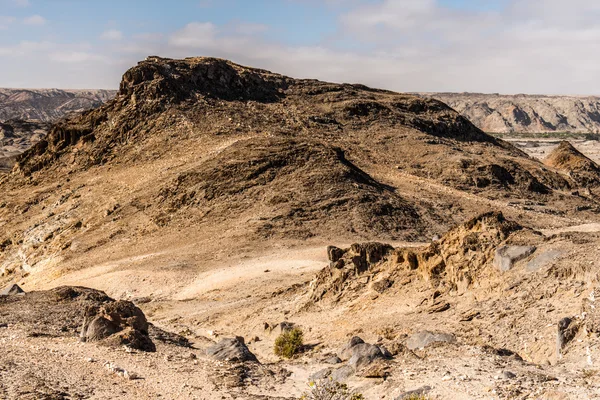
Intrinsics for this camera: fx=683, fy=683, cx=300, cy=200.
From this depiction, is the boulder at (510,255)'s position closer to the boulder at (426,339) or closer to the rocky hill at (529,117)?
the boulder at (426,339)

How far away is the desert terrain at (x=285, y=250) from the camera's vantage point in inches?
373

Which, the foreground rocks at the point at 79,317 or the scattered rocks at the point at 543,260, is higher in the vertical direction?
the scattered rocks at the point at 543,260

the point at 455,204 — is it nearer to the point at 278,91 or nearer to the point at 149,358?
the point at 278,91

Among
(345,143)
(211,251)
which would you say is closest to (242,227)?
(211,251)

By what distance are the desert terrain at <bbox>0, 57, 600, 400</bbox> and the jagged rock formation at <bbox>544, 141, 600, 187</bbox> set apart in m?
0.26

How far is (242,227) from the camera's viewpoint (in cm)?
2539

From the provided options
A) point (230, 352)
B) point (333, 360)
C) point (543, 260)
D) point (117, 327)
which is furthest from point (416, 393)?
point (117, 327)

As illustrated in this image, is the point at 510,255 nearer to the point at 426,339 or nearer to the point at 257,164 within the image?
the point at 426,339

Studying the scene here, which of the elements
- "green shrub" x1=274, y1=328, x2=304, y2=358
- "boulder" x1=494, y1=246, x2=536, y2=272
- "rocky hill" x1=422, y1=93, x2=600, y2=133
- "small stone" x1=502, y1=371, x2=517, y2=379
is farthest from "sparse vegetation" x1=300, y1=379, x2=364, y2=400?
"rocky hill" x1=422, y1=93, x2=600, y2=133

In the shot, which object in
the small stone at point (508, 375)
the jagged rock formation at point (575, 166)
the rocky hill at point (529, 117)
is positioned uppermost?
the rocky hill at point (529, 117)

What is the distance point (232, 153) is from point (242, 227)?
17.7ft

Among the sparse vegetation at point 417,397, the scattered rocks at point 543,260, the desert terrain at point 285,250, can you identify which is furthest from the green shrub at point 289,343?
the sparse vegetation at point 417,397

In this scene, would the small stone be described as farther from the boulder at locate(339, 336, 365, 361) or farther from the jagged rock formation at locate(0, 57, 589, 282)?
the jagged rock formation at locate(0, 57, 589, 282)

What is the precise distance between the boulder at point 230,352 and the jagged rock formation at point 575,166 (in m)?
32.0
